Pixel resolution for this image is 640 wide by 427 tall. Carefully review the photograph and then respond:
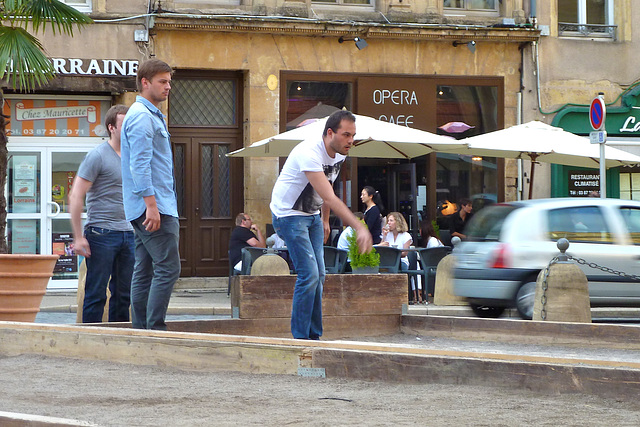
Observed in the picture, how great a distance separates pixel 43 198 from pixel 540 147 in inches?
328

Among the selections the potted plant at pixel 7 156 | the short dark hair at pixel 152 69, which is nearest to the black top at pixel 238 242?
the potted plant at pixel 7 156

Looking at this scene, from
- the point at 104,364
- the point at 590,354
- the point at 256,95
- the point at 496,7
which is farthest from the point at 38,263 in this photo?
the point at 496,7

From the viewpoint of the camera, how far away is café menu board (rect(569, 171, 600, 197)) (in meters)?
21.2

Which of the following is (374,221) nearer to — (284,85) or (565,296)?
(284,85)

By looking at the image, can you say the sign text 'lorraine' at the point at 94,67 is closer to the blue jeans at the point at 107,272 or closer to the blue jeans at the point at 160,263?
the blue jeans at the point at 107,272

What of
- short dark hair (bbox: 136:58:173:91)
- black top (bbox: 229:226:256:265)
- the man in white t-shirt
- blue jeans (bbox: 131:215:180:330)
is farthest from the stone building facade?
blue jeans (bbox: 131:215:180:330)

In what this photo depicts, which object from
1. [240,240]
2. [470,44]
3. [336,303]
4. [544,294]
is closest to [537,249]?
[544,294]

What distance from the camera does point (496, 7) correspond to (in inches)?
832

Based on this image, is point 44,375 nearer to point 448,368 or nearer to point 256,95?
point 448,368

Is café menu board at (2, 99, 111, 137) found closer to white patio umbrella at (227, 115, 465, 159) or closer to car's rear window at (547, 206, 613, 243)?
white patio umbrella at (227, 115, 465, 159)

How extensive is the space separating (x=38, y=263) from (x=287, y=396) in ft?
13.0

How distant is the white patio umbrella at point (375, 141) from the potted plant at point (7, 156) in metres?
3.96

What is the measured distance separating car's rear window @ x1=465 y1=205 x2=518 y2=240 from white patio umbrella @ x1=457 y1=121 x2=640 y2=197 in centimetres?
406

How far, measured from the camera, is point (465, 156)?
20.8 metres
